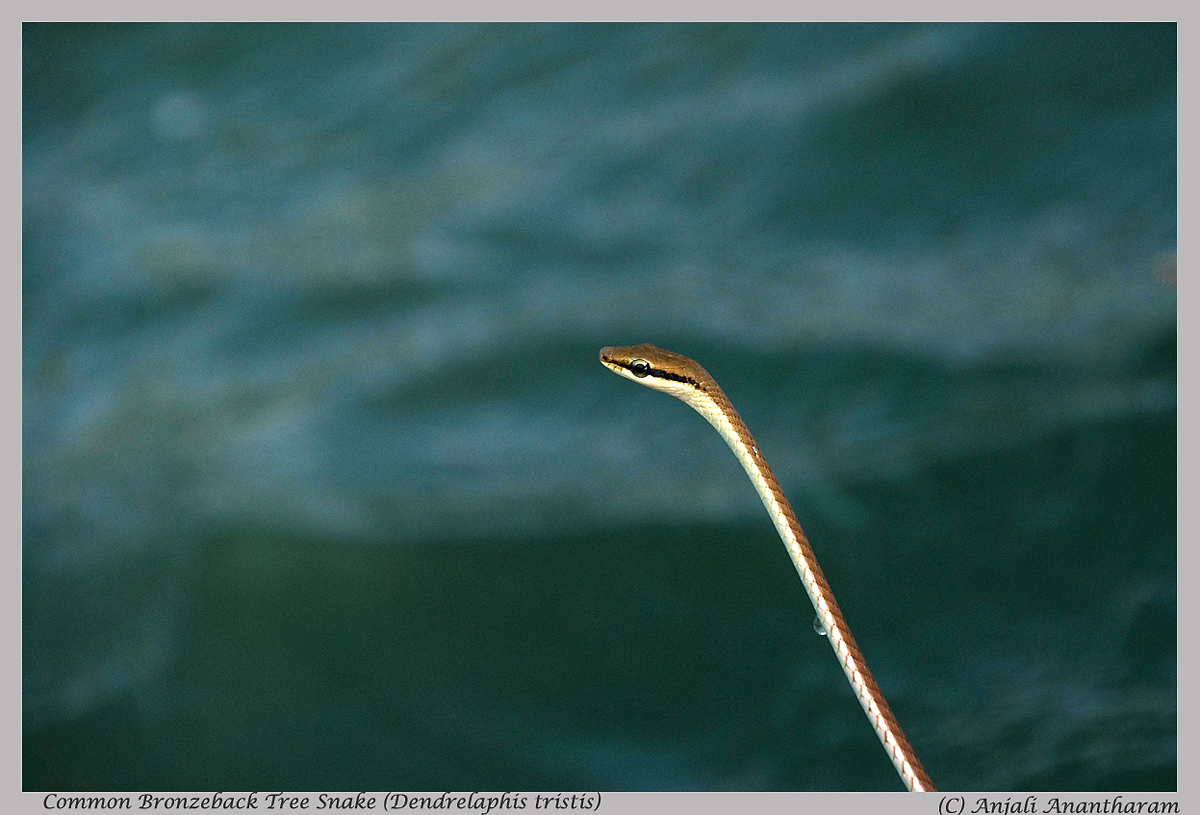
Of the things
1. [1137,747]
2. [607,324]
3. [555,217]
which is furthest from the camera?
[555,217]

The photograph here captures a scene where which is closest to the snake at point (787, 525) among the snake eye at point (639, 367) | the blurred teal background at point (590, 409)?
the snake eye at point (639, 367)

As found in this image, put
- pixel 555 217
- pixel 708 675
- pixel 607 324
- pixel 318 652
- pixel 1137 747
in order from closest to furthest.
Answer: pixel 1137 747
pixel 708 675
pixel 318 652
pixel 607 324
pixel 555 217

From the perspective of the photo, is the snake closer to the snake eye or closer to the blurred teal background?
the snake eye

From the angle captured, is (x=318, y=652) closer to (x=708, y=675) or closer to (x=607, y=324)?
(x=708, y=675)

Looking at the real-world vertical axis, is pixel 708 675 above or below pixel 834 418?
below

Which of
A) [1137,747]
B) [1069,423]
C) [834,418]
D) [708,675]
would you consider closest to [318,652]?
[708,675]

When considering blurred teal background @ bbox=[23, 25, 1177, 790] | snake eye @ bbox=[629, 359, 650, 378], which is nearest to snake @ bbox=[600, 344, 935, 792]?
snake eye @ bbox=[629, 359, 650, 378]

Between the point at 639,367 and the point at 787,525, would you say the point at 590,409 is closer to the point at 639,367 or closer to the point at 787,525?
the point at 639,367
